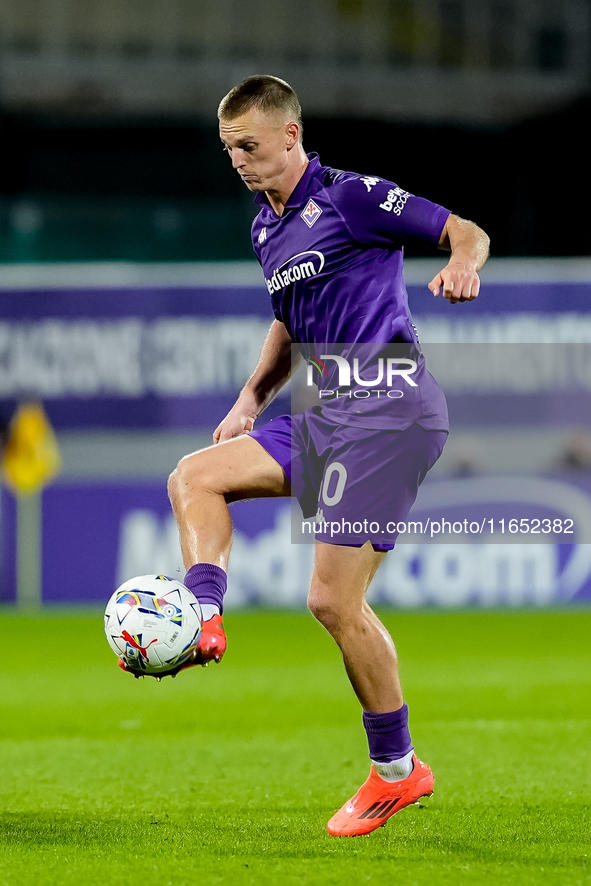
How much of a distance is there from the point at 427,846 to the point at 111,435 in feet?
28.5

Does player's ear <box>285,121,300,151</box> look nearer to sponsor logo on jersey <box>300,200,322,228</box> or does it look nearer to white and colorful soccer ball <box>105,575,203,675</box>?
sponsor logo on jersey <box>300,200,322,228</box>

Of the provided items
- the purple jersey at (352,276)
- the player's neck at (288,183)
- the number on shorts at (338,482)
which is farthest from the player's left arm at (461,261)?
the number on shorts at (338,482)

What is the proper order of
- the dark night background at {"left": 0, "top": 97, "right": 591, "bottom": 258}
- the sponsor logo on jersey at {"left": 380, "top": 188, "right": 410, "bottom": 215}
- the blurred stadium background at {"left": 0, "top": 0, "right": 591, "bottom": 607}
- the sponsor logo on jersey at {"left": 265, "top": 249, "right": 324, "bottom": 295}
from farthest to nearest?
the dark night background at {"left": 0, "top": 97, "right": 591, "bottom": 258}
the blurred stadium background at {"left": 0, "top": 0, "right": 591, "bottom": 607}
the sponsor logo on jersey at {"left": 265, "top": 249, "right": 324, "bottom": 295}
the sponsor logo on jersey at {"left": 380, "top": 188, "right": 410, "bottom": 215}

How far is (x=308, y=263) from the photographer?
143 inches

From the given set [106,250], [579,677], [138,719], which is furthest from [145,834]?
[106,250]

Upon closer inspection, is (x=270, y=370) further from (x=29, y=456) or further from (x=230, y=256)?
(x=230, y=256)

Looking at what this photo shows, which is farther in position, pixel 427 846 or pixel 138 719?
pixel 138 719

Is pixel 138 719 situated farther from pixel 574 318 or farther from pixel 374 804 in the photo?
pixel 574 318

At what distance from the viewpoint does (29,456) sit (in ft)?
37.2

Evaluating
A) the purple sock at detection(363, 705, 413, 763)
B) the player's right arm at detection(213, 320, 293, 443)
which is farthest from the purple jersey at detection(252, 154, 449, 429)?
the purple sock at detection(363, 705, 413, 763)

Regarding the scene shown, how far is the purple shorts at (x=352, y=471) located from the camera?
357cm

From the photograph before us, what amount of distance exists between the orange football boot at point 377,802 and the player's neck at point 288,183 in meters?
1.84

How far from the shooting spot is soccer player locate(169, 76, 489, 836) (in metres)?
3.54

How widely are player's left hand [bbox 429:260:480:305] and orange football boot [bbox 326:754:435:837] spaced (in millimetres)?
1567
